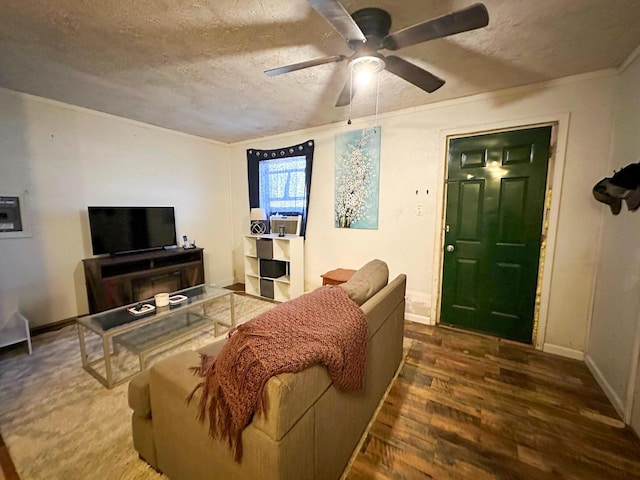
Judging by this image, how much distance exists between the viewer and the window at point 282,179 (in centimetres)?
373

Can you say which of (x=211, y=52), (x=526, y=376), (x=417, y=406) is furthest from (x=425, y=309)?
(x=211, y=52)

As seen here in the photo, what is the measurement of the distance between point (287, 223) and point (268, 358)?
10.2 feet

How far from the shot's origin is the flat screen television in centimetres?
300

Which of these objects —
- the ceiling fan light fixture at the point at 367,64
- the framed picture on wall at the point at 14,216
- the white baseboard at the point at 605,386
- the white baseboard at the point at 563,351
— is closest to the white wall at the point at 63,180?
the framed picture on wall at the point at 14,216

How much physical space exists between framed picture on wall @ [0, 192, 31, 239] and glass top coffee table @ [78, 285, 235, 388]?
51.9 inches

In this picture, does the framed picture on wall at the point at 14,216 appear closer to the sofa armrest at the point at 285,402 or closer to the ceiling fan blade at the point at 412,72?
the sofa armrest at the point at 285,402

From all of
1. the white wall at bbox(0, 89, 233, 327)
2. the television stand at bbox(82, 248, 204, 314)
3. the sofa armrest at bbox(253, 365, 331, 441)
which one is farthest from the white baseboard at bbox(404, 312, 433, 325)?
the white wall at bbox(0, 89, 233, 327)

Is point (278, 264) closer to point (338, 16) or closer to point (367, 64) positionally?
point (367, 64)

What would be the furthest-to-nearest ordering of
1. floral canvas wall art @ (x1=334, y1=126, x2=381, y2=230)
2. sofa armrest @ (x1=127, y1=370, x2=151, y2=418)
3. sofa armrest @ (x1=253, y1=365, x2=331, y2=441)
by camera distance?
floral canvas wall art @ (x1=334, y1=126, x2=381, y2=230) → sofa armrest @ (x1=127, y1=370, x2=151, y2=418) → sofa armrest @ (x1=253, y1=365, x2=331, y2=441)

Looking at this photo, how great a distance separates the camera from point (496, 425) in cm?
164

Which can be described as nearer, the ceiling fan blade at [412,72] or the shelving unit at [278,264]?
the ceiling fan blade at [412,72]

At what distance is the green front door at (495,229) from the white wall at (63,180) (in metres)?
3.72

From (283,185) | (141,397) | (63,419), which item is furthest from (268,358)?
(283,185)

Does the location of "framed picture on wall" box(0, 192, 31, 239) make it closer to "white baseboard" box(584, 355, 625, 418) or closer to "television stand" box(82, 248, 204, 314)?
"television stand" box(82, 248, 204, 314)
